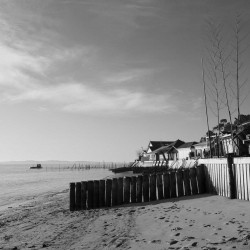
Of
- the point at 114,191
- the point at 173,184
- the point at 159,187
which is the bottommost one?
the point at 114,191

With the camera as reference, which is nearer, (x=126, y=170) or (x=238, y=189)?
(x=238, y=189)

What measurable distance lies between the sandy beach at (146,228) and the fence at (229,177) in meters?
0.46

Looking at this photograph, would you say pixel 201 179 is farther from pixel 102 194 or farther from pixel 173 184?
pixel 102 194

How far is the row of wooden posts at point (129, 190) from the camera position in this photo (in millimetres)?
12906

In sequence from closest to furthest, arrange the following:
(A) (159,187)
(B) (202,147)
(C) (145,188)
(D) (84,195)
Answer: (D) (84,195) → (C) (145,188) → (A) (159,187) → (B) (202,147)

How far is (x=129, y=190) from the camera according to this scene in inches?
521

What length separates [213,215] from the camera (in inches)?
360

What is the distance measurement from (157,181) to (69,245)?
647 cm

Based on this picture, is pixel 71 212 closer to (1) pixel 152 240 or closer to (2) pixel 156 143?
(1) pixel 152 240

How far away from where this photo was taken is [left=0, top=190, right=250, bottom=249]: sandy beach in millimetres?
6943

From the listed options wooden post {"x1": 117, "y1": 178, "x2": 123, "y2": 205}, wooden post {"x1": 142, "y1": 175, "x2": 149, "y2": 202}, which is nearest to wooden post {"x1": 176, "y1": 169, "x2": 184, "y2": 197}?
wooden post {"x1": 142, "y1": 175, "x2": 149, "y2": 202}

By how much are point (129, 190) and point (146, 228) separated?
4.71 m

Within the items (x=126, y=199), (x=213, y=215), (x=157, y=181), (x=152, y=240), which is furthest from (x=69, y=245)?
(x=157, y=181)

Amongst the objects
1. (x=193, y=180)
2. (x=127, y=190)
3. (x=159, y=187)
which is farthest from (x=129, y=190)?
(x=193, y=180)
